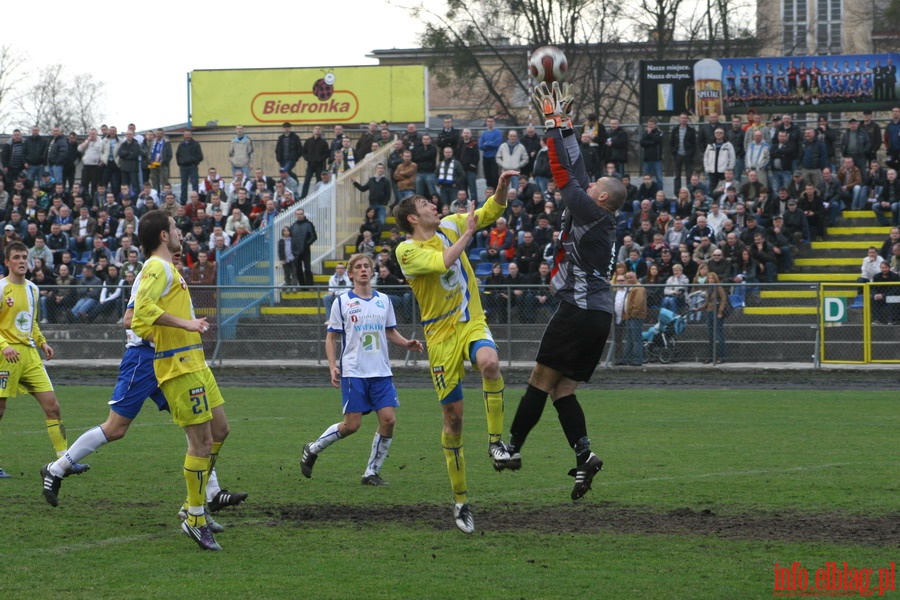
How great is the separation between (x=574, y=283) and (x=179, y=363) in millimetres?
2667

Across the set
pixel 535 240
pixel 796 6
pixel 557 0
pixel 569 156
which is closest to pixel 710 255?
pixel 535 240

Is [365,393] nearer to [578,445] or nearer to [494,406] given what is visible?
[494,406]

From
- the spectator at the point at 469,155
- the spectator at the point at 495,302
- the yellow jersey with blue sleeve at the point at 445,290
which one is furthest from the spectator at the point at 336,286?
the yellow jersey with blue sleeve at the point at 445,290

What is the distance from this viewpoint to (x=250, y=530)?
8.49 meters

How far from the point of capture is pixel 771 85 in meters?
31.1

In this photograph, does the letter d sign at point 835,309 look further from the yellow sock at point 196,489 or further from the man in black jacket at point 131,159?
the man in black jacket at point 131,159

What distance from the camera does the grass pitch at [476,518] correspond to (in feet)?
22.5

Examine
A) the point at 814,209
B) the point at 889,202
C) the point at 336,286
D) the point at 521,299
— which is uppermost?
the point at 889,202

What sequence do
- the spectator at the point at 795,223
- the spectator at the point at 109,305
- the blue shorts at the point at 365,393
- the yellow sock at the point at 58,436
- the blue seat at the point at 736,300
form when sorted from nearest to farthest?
the blue shorts at the point at 365,393
the yellow sock at the point at 58,436
the blue seat at the point at 736,300
the spectator at the point at 109,305
the spectator at the point at 795,223

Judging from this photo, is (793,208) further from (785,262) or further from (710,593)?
(710,593)

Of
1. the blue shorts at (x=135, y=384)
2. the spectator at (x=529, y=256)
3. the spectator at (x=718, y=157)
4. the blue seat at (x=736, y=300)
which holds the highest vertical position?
the spectator at (x=718, y=157)

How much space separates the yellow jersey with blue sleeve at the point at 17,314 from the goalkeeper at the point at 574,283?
5.61m

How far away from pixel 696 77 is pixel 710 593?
85.9ft

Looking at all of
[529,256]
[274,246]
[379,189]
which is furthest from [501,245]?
[274,246]
